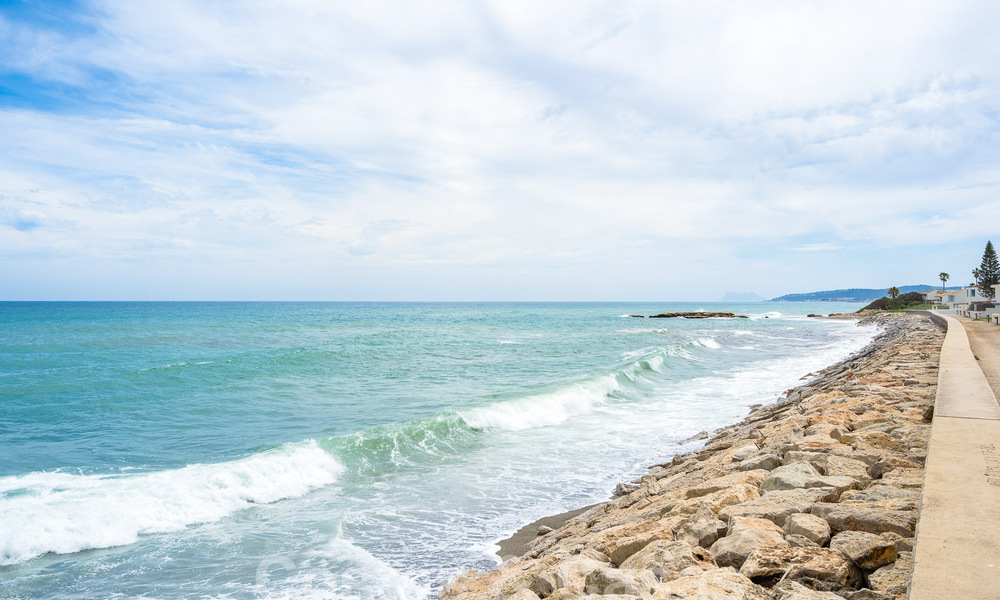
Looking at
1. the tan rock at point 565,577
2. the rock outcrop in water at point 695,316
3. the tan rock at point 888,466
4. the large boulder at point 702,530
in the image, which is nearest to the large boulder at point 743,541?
the large boulder at point 702,530

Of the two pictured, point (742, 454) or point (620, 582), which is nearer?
point (620, 582)

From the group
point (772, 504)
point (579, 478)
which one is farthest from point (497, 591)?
point (579, 478)

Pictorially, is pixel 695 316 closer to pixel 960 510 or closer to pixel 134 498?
pixel 134 498

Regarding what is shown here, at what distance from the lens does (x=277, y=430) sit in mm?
13359

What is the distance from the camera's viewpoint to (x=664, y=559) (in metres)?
4.03

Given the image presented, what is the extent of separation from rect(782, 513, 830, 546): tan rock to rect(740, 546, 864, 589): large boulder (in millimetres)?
196

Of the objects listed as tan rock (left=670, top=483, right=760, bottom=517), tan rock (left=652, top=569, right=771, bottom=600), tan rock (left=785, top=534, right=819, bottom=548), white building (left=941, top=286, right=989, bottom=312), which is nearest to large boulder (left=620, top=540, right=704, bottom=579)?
tan rock (left=652, top=569, right=771, bottom=600)

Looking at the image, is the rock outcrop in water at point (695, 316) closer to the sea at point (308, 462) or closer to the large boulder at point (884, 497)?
the sea at point (308, 462)

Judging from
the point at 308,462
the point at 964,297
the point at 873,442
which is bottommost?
the point at 308,462

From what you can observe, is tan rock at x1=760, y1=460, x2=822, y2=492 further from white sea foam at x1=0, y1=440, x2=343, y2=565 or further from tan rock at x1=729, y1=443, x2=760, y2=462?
white sea foam at x1=0, y1=440, x2=343, y2=565

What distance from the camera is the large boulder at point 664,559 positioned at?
153 inches

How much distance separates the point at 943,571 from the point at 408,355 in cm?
2811

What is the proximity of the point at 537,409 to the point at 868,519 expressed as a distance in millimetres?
11748

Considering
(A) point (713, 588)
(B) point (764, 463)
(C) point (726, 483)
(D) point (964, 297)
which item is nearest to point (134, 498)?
(C) point (726, 483)
